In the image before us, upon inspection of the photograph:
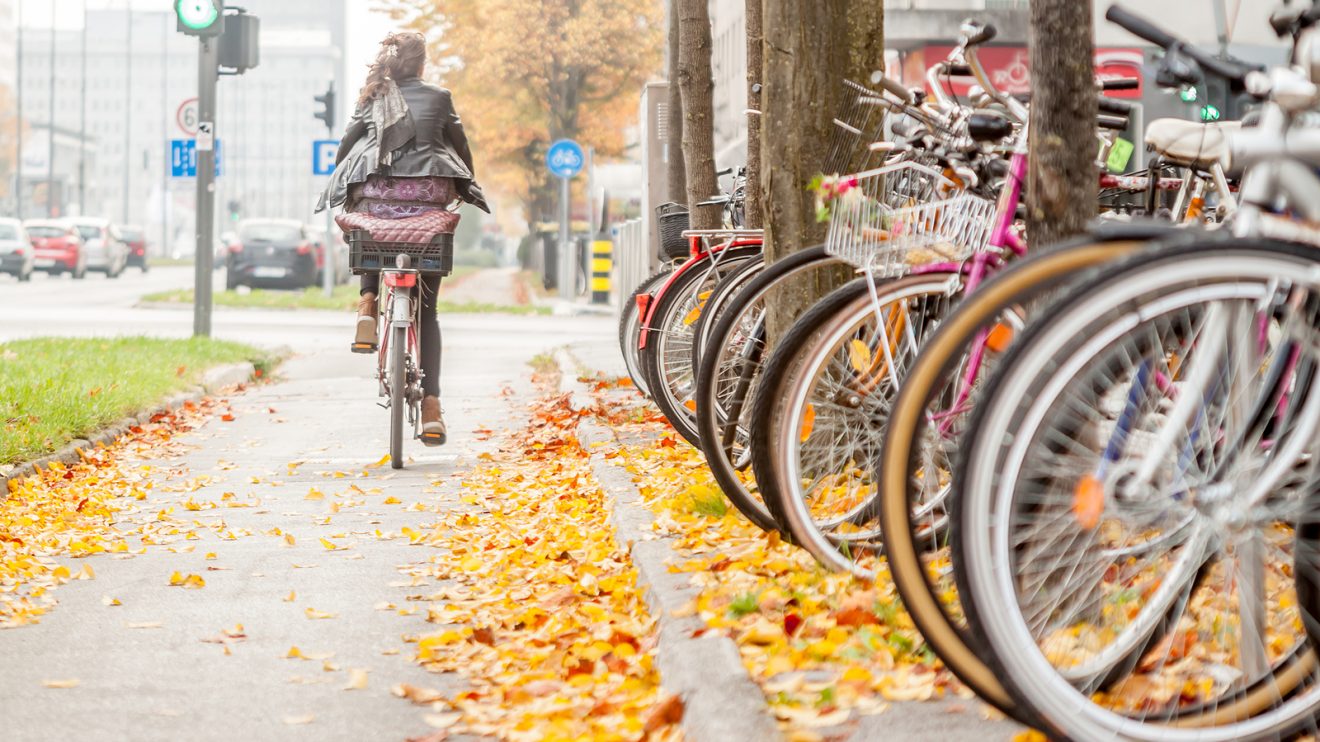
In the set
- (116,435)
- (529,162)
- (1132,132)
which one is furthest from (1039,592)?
(529,162)

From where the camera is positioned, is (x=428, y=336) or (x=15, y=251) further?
(x=15, y=251)

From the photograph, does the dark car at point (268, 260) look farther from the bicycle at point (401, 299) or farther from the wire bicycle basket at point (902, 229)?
the wire bicycle basket at point (902, 229)

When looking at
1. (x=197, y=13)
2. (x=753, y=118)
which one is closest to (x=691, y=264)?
(x=753, y=118)

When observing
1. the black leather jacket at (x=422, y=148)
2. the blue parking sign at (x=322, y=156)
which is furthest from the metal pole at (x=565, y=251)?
the black leather jacket at (x=422, y=148)

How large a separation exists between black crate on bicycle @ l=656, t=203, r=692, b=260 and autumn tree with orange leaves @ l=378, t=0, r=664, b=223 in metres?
35.1

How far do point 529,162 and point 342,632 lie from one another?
145 feet

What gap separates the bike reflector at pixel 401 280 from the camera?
820 cm

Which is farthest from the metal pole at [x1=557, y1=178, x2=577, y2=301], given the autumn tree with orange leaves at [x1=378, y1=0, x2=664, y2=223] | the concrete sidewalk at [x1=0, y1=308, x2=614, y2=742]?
the concrete sidewalk at [x1=0, y1=308, x2=614, y2=742]

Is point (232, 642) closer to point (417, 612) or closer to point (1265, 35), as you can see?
point (417, 612)

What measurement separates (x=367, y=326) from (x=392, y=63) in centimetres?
118

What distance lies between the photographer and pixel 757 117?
7.56 m

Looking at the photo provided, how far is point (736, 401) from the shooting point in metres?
5.17

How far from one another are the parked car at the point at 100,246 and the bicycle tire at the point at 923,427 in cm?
4812

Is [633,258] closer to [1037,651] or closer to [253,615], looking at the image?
[253,615]
